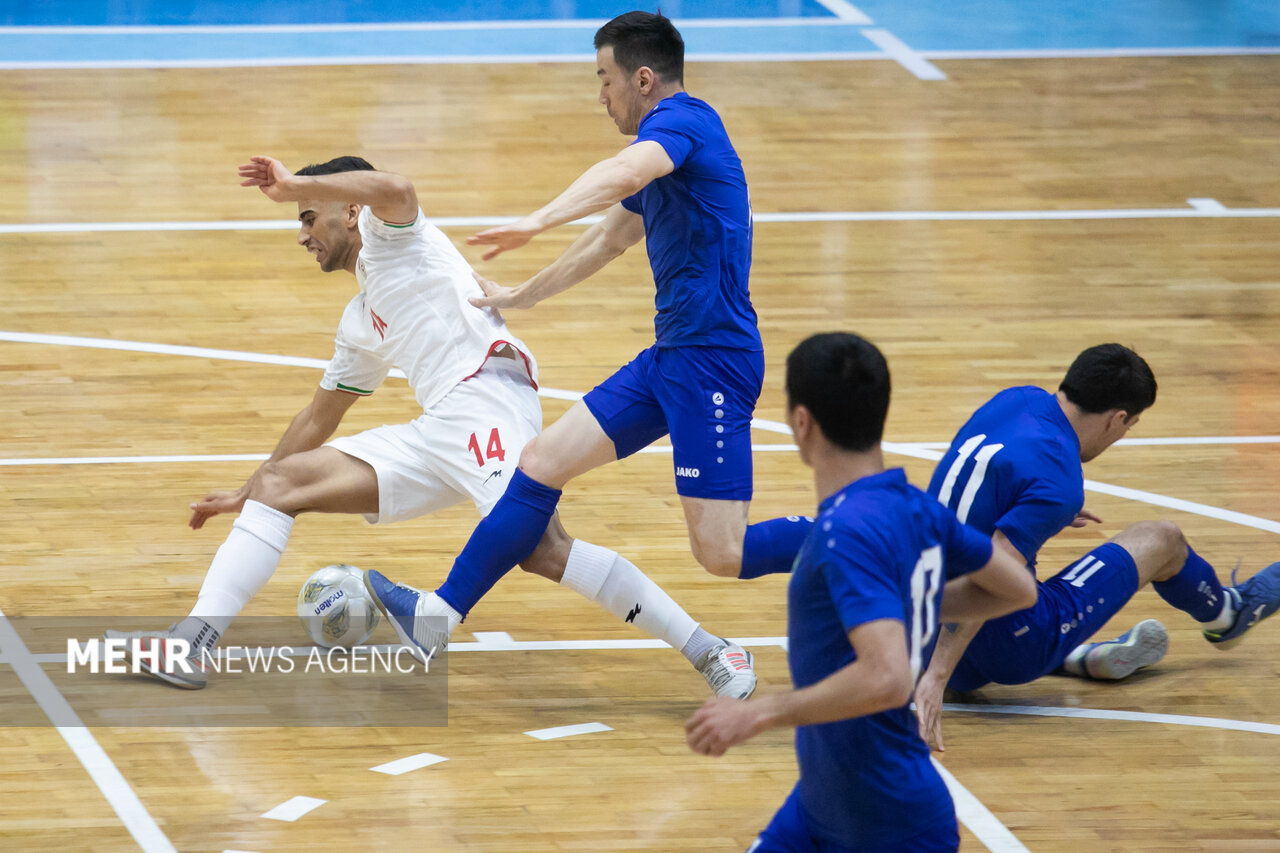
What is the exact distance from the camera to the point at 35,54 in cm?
1319

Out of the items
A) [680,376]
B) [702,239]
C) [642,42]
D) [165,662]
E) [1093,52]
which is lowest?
[165,662]

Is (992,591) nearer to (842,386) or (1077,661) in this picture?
(842,386)

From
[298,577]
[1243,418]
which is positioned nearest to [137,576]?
[298,577]

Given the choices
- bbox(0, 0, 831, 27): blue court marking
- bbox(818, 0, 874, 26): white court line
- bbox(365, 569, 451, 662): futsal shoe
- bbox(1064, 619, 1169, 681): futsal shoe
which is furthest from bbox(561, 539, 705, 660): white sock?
bbox(818, 0, 874, 26): white court line

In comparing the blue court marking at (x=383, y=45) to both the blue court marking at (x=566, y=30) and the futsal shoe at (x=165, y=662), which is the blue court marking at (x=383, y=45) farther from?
the futsal shoe at (x=165, y=662)

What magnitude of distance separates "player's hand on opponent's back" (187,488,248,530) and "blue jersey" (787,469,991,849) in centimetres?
250

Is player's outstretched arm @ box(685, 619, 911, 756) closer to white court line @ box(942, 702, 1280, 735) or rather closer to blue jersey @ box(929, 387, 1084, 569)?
blue jersey @ box(929, 387, 1084, 569)

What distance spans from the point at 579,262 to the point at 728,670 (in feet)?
4.38

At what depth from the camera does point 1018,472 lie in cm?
458

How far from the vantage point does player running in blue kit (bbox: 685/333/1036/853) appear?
2.85 metres

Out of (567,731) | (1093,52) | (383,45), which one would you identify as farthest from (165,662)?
(1093,52)

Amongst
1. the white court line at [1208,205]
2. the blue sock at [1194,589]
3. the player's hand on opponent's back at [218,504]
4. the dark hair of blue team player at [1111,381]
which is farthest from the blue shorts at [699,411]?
the white court line at [1208,205]

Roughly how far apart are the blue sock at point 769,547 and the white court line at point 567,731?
59cm

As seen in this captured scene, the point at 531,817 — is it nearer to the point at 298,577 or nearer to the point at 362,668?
the point at 362,668
